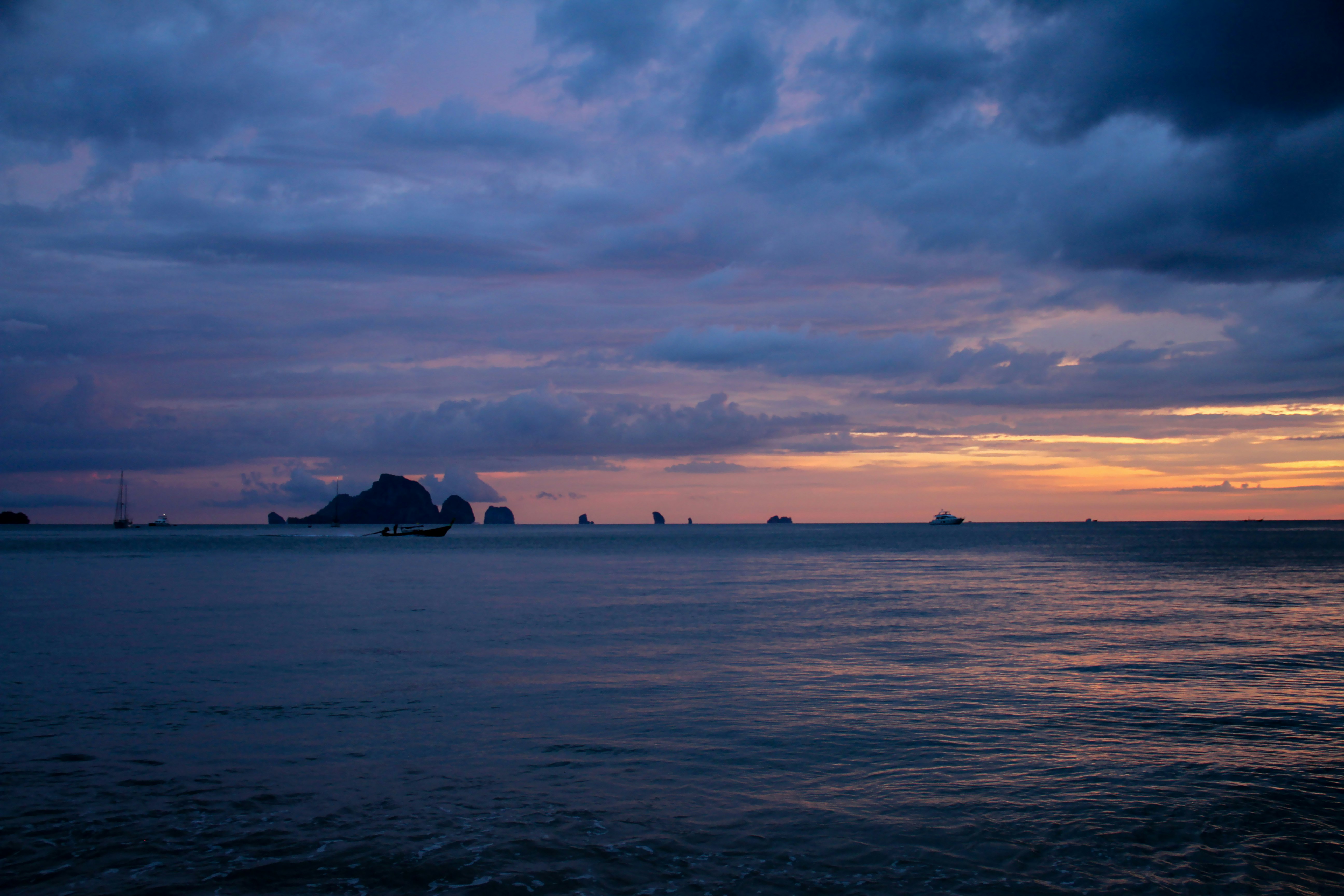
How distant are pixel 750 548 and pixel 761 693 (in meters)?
110

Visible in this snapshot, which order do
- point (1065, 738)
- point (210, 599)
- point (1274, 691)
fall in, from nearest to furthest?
point (1065, 738) → point (1274, 691) → point (210, 599)

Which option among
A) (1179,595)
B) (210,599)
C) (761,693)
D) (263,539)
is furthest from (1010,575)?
(263,539)

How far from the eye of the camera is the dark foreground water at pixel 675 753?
9570mm

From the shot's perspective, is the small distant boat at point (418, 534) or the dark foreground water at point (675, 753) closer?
the dark foreground water at point (675, 753)

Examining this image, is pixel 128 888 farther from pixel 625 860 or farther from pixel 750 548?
pixel 750 548

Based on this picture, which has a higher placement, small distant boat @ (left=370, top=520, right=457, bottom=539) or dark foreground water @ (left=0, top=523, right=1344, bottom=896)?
dark foreground water @ (left=0, top=523, right=1344, bottom=896)

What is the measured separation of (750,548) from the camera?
128 metres

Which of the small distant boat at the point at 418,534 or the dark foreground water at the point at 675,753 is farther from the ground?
the dark foreground water at the point at 675,753

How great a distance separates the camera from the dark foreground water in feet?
31.4

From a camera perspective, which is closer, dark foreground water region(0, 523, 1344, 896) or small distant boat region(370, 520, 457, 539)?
dark foreground water region(0, 523, 1344, 896)

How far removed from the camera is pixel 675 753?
14.0m

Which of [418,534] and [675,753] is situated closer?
[675,753]

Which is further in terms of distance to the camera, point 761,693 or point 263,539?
point 263,539

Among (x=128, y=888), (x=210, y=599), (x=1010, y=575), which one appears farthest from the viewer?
(x=1010, y=575)
